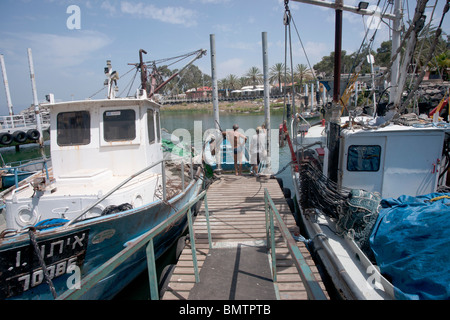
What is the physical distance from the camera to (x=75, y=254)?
4.28m

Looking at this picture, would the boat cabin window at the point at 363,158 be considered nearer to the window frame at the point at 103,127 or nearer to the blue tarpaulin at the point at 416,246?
the blue tarpaulin at the point at 416,246

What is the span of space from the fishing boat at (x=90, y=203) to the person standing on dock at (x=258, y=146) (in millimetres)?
2559

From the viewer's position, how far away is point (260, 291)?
12.5 ft

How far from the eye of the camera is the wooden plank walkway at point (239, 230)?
13.7ft

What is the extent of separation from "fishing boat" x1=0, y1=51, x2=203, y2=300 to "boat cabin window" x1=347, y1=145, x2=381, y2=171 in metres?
3.58

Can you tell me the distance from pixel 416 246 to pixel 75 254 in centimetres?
478

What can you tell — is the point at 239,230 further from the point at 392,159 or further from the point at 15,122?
the point at 15,122

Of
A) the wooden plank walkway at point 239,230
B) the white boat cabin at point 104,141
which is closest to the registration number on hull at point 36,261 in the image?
the wooden plank walkway at point 239,230

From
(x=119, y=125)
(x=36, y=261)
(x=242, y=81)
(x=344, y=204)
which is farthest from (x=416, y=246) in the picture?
(x=242, y=81)

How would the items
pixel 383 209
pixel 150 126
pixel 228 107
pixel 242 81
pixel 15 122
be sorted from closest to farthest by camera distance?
pixel 383 209, pixel 150 126, pixel 15 122, pixel 228 107, pixel 242 81

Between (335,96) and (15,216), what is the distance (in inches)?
271
